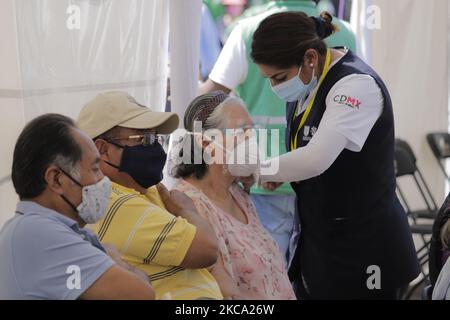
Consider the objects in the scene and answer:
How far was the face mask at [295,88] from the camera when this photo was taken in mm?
2736

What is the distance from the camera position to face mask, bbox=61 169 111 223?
1881 mm

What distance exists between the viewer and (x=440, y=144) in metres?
5.36

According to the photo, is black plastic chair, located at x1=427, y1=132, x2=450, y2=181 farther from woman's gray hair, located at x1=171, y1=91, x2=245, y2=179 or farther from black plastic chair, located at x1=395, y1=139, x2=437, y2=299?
woman's gray hair, located at x1=171, y1=91, x2=245, y2=179

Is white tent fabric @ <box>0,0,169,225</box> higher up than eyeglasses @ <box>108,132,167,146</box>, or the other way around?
white tent fabric @ <box>0,0,169,225</box>

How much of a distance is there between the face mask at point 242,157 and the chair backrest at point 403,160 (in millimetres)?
2899

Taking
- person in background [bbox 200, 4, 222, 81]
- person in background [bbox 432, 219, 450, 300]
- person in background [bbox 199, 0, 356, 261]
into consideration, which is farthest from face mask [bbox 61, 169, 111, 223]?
person in background [bbox 200, 4, 222, 81]

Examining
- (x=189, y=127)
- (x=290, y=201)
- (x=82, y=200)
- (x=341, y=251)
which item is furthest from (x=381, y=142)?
(x=82, y=200)

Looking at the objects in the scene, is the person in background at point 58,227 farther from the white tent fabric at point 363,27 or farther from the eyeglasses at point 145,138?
the white tent fabric at point 363,27

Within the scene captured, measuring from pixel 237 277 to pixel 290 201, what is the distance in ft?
4.17

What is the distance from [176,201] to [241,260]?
0.29 meters

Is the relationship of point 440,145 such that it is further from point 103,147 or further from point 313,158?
point 103,147

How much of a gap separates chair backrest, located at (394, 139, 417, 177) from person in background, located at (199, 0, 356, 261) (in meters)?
1.68

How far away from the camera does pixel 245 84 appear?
3730 millimetres

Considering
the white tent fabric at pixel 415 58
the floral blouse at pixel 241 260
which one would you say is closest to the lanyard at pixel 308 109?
the floral blouse at pixel 241 260
